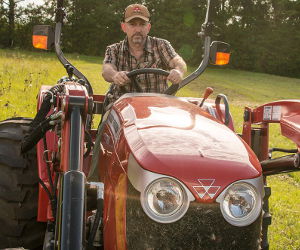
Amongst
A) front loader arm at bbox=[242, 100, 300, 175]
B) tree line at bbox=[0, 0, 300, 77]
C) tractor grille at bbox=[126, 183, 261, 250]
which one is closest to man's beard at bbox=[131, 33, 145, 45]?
front loader arm at bbox=[242, 100, 300, 175]

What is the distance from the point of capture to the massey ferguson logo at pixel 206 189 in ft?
5.84

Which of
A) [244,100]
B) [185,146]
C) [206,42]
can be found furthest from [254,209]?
[244,100]

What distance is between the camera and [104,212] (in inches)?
85.8

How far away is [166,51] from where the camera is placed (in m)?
4.27

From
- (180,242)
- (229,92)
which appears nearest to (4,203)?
(180,242)

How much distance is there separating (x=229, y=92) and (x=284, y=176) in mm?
18259

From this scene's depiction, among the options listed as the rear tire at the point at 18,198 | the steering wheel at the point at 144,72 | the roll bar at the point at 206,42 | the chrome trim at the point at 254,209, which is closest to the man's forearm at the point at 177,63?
the roll bar at the point at 206,42

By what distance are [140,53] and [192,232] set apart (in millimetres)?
2560

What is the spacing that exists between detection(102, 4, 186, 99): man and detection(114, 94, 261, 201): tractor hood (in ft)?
5.28

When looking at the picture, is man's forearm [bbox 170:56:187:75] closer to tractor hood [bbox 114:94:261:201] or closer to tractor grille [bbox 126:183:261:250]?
tractor hood [bbox 114:94:261:201]

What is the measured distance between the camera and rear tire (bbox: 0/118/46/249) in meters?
2.89

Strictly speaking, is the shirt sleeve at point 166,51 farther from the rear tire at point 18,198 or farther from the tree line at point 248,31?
the tree line at point 248,31

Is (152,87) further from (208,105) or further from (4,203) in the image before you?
(4,203)

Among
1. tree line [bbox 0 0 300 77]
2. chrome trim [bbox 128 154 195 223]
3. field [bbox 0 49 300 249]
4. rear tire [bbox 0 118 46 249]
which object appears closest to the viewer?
chrome trim [bbox 128 154 195 223]
